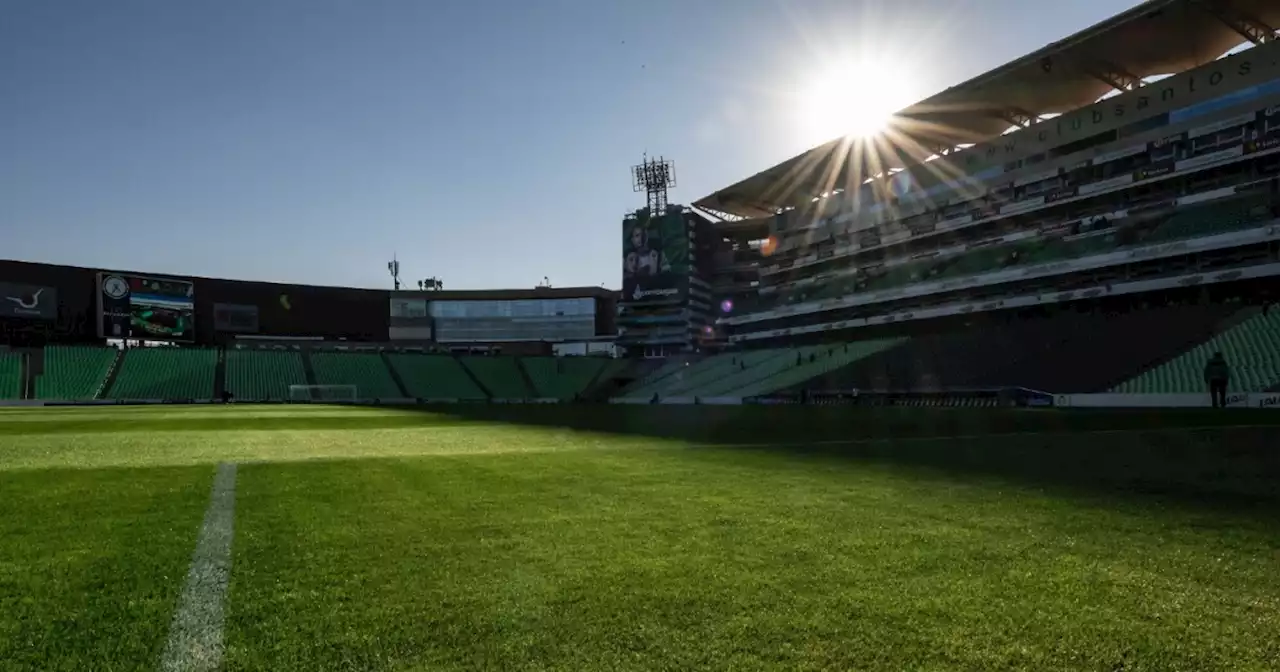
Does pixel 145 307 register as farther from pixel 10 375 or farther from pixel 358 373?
pixel 358 373

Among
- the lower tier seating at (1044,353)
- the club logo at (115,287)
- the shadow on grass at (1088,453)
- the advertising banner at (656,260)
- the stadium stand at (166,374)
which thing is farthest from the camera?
the advertising banner at (656,260)

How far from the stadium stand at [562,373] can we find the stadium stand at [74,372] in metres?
34.5

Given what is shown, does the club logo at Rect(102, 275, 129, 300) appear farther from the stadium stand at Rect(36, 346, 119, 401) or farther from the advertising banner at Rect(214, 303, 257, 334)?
the advertising banner at Rect(214, 303, 257, 334)

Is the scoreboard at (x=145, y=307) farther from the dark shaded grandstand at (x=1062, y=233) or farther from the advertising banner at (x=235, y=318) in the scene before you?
the dark shaded grandstand at (x=1062, y=233)

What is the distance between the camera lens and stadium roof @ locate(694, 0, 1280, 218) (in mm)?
40500

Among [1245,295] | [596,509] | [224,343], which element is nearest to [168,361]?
[224,343]

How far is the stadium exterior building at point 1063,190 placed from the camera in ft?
121

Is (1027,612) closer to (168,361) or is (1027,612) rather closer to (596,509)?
(596,509)

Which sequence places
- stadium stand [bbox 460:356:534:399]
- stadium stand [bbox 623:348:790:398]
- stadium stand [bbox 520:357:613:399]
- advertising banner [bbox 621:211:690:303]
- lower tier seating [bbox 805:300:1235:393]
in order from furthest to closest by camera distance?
advertising banner [bbox 621:211:690:303], stadium stand [bbox 520:357:613:399], stadium stand [bbox 460:356:534:399], stadium stand [bbox 623:348:790:398], lower tier seating [bbox 805:300:1235:393]

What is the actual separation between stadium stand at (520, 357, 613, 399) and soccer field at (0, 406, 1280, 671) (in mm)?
60779

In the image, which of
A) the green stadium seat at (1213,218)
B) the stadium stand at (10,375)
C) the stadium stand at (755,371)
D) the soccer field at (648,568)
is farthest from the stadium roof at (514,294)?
the soccer field at (648,568)

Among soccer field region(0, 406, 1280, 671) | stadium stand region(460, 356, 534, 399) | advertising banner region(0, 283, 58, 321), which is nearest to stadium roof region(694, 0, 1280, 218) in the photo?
stadium stand region(460, 356, 534, 399)

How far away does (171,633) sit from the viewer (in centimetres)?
290

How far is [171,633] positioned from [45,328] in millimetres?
68821
